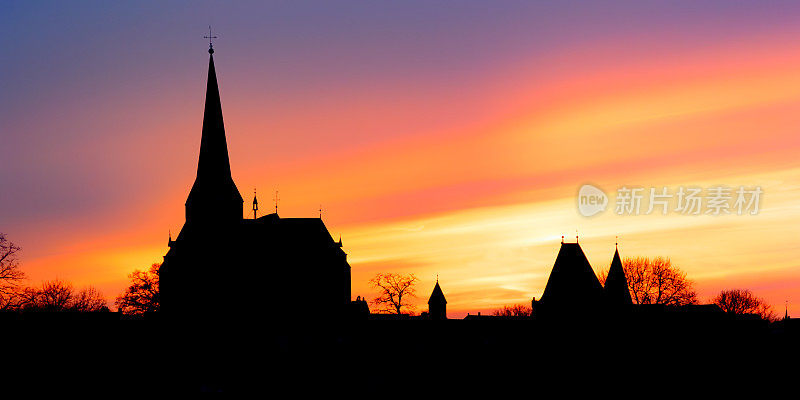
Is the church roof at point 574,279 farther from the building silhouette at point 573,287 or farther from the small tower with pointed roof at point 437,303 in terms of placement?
the small tower with pointed roof at point 437,303

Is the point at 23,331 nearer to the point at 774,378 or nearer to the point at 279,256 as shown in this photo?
the point at 279,256

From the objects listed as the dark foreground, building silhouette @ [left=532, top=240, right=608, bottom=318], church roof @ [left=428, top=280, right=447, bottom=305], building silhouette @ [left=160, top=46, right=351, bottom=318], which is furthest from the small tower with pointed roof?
building silhouette @ [left=532, top=240, right=608, bottom=318]

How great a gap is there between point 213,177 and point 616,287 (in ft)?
124

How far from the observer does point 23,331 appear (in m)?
83.1

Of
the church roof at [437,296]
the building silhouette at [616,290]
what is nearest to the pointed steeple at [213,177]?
the church roof at [437,296]

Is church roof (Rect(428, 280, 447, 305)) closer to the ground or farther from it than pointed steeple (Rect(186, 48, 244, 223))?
closer to the ground

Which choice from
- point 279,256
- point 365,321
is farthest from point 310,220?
point 365,321

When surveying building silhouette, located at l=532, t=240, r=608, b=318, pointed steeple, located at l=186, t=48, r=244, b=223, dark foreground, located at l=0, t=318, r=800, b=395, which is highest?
pointed steeple, located at l=186, t=48, r=244, b=223

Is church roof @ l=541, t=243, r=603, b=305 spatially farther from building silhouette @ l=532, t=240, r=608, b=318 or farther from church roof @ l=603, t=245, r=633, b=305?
church roof @ l=603, t=245, r=633, b=305

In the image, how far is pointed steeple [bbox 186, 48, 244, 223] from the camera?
320 ft

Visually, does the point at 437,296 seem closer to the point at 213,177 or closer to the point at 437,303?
the point at 437,303

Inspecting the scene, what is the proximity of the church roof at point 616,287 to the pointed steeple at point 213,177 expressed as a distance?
111 feet

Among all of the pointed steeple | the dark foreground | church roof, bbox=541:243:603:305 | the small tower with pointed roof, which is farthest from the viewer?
the small tower with pointed roof

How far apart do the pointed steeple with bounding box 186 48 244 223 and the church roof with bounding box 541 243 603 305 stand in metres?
28.7
